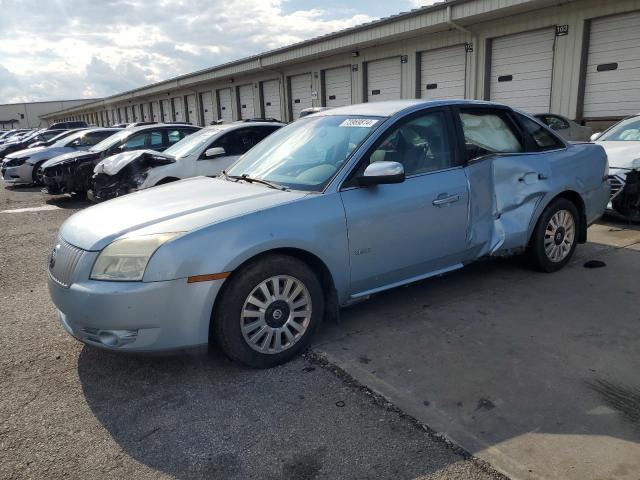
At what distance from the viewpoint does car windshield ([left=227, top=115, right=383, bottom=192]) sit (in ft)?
12.4

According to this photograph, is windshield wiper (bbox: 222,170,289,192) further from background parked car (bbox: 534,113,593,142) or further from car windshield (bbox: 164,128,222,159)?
background parked car (bbox: 534,113,593,142)

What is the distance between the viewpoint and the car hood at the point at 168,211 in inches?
125

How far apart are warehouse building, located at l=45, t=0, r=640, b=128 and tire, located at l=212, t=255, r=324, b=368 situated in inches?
443

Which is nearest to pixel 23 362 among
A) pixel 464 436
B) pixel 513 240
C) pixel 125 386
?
pixel 125 386

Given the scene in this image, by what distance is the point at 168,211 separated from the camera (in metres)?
3.43

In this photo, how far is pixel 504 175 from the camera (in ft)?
15.0

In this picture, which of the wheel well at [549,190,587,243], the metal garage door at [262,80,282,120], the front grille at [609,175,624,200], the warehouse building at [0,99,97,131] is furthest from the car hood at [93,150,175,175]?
the warehouse building at [0,99,97,131]

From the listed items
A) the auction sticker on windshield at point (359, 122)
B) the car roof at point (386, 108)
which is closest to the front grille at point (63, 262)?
the auction sticker on windshield at point (359, 122)

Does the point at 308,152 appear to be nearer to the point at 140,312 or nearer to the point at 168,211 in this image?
the point at 168,211

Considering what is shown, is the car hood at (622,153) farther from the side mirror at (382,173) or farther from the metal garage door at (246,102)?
the metal garage door at (246,102)

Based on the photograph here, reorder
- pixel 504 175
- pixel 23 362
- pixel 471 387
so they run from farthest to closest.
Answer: pixel 504 175 → pixel 23 362 → pixel 471 387

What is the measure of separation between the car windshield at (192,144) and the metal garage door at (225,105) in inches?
765

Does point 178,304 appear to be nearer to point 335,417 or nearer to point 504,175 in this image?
point 335,417

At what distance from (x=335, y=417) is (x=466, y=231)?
82.7 inches
